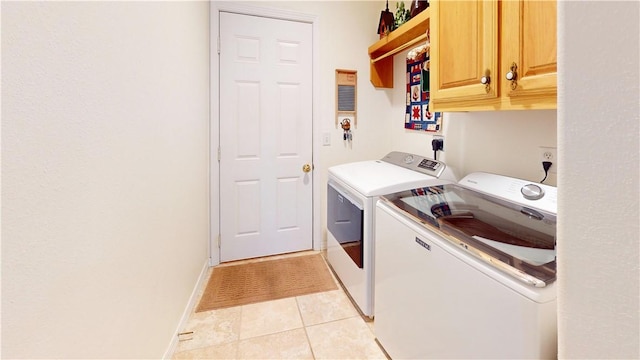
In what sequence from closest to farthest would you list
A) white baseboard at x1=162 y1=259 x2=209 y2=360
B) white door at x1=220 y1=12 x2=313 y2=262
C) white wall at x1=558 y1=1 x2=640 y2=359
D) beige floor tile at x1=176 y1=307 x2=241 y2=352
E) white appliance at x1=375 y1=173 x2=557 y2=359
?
white wall at x1=558 y1=1 x2=640 y2=359, white appliance at x1=375 y1=173 x2=557 y2=359, white baseboard at x1=162 y1=259 x2=209 y2=360, beige floor tile at x1=176 y1=307 x2=241 y2=352, white door at x1=220 y1=12 x2=313 y2=262

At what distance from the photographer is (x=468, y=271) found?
94cm

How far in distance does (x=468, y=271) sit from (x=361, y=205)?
0.84 meters

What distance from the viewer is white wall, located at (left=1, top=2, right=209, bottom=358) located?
2.01 ft

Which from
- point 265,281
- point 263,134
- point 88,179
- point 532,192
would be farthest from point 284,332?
point 263,134

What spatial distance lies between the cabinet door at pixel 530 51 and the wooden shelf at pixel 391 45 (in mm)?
708

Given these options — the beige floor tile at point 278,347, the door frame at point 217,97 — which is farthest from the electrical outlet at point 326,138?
the beige floor tile at point 278,347

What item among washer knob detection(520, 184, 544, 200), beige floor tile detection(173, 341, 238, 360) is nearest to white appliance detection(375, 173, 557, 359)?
washer knob detection(520, 184, 544, 200)

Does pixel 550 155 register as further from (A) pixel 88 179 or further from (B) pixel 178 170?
(B) pixel 178 170

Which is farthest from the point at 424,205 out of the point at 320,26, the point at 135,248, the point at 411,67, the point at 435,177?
the point at 320,26

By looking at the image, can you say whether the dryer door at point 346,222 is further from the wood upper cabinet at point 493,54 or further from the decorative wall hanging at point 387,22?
the decorative wall hanging at point 387,22

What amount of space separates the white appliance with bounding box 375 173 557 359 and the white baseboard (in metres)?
1.10

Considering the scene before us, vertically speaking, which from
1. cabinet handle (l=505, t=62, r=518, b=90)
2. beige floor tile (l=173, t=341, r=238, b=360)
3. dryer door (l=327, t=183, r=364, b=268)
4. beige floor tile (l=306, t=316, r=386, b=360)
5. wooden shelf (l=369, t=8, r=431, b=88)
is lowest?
beige floor tile (l=173, t=341, r=238, b=360)

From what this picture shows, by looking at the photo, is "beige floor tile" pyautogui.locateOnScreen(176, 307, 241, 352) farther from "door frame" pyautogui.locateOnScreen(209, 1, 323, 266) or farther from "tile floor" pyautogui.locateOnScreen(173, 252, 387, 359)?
"door frame" pyautogui.locateOnScreen(209, 1, 323, 266)

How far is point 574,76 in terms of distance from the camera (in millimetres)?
370
